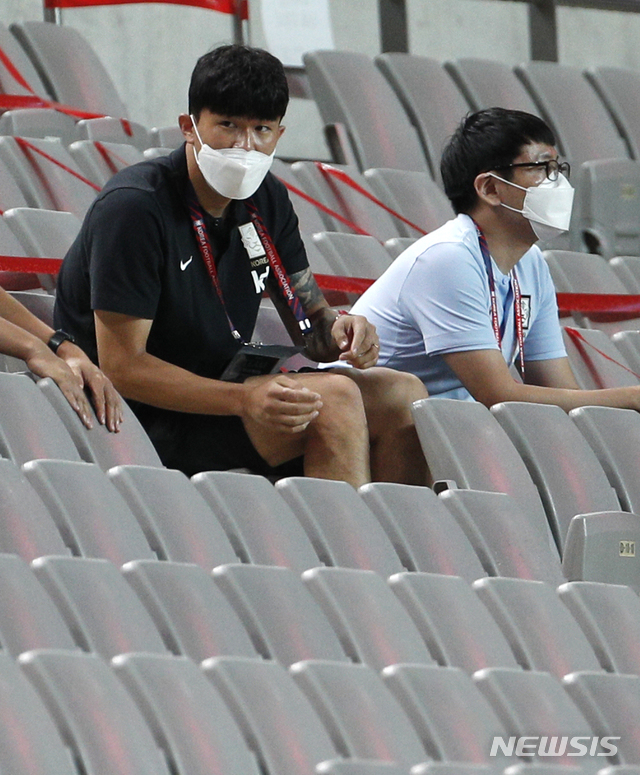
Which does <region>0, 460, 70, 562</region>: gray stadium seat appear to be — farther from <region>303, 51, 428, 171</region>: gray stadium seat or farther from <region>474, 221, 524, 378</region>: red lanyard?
<region>303, 51, 428, 171</region>: gray stadium seat

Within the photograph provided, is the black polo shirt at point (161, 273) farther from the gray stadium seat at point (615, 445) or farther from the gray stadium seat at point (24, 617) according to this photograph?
the gray stadium seat at point (24, 617)

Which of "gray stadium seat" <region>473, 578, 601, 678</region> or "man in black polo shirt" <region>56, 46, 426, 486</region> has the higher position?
"man in black polo shirt" <region>56, 46, 426, 486</region>

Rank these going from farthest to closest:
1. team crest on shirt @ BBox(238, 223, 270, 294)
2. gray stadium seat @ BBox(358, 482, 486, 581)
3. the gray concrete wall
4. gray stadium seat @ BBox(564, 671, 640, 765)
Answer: the gray concrete wall < team crest on shirt @ BBox(238, 223, 270, 294) < gray stadium seat @ BBox(358, 482, 486, 581) < gray stadium seat @ BBox(564, 671, 640, 765)

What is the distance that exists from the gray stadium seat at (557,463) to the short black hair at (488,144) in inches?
10.0

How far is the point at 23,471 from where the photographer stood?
1.09m

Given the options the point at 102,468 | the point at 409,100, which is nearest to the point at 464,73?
the point at 409,100

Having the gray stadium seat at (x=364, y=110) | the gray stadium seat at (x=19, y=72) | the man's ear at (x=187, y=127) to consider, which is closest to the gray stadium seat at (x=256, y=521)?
the man's ear at (x=187, y=127)

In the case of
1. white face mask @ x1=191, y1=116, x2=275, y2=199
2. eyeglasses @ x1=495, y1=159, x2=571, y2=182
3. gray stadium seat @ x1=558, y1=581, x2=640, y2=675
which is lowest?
gray stadium seat @ x1=558, y1=581, x2=640, y2=675

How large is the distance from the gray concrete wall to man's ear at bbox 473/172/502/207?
1.55 meters

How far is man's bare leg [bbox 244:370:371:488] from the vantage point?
1299mm

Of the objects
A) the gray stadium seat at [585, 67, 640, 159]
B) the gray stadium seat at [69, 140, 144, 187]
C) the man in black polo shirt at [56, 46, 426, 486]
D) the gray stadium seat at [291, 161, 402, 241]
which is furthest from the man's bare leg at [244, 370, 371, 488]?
the gray stadium seat at [585, 67, 640, 159]

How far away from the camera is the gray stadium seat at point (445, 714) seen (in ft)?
3.01

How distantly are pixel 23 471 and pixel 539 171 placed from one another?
69cm

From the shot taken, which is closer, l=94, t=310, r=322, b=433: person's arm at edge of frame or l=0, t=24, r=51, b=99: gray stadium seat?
l=94, t=310, r=322, b=433: person's arm at edge of frame
